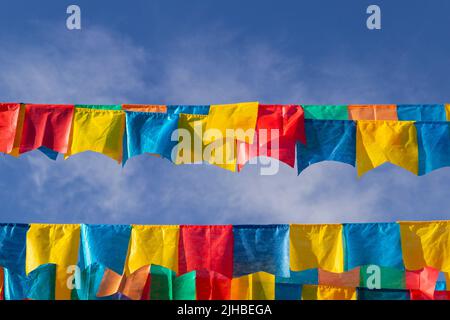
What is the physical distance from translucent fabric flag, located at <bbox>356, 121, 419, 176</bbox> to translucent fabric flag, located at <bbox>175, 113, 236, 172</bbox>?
2064 mm

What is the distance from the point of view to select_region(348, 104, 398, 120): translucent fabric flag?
35.4 ft

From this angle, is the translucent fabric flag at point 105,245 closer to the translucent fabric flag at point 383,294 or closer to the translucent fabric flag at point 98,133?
the translucent fabric flag at point 98,133

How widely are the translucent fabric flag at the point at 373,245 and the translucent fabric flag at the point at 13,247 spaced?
5.09m

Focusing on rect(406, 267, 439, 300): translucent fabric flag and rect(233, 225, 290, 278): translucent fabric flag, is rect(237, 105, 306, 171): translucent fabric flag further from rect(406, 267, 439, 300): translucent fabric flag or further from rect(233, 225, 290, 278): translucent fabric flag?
rect(406, 267, 439, 300): translucent fabric flag

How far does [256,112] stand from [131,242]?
2.85 metres

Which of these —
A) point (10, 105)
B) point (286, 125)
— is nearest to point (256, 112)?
point (286, 125)

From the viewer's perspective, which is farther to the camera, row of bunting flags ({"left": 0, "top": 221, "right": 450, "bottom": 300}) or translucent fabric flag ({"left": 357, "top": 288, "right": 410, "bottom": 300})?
translucent fabric flag ({"left": 357, "top": 288, "right": 410, "bottom": 300})

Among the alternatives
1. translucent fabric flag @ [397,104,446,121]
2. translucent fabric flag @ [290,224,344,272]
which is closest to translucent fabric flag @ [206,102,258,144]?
translucent fabric flag @ [290,224,344,272]

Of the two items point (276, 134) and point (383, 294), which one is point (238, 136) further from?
point (383, 294)

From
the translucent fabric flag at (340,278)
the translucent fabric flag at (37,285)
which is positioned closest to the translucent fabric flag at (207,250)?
the translucent fabric flag at (340,278)

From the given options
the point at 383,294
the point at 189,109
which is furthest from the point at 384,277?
the point at 189,109

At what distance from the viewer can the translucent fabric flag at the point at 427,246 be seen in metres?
10.2

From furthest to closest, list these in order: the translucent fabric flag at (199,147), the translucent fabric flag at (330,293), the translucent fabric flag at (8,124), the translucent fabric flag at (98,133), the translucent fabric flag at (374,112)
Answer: the translucent fabric flag at (330,293) < the translucent fabric flag at (374,112) < the translucent fabric flag at (98,133) < the translucent fabric flag at (8,124) < the translucent fabric flag at (199,147)
